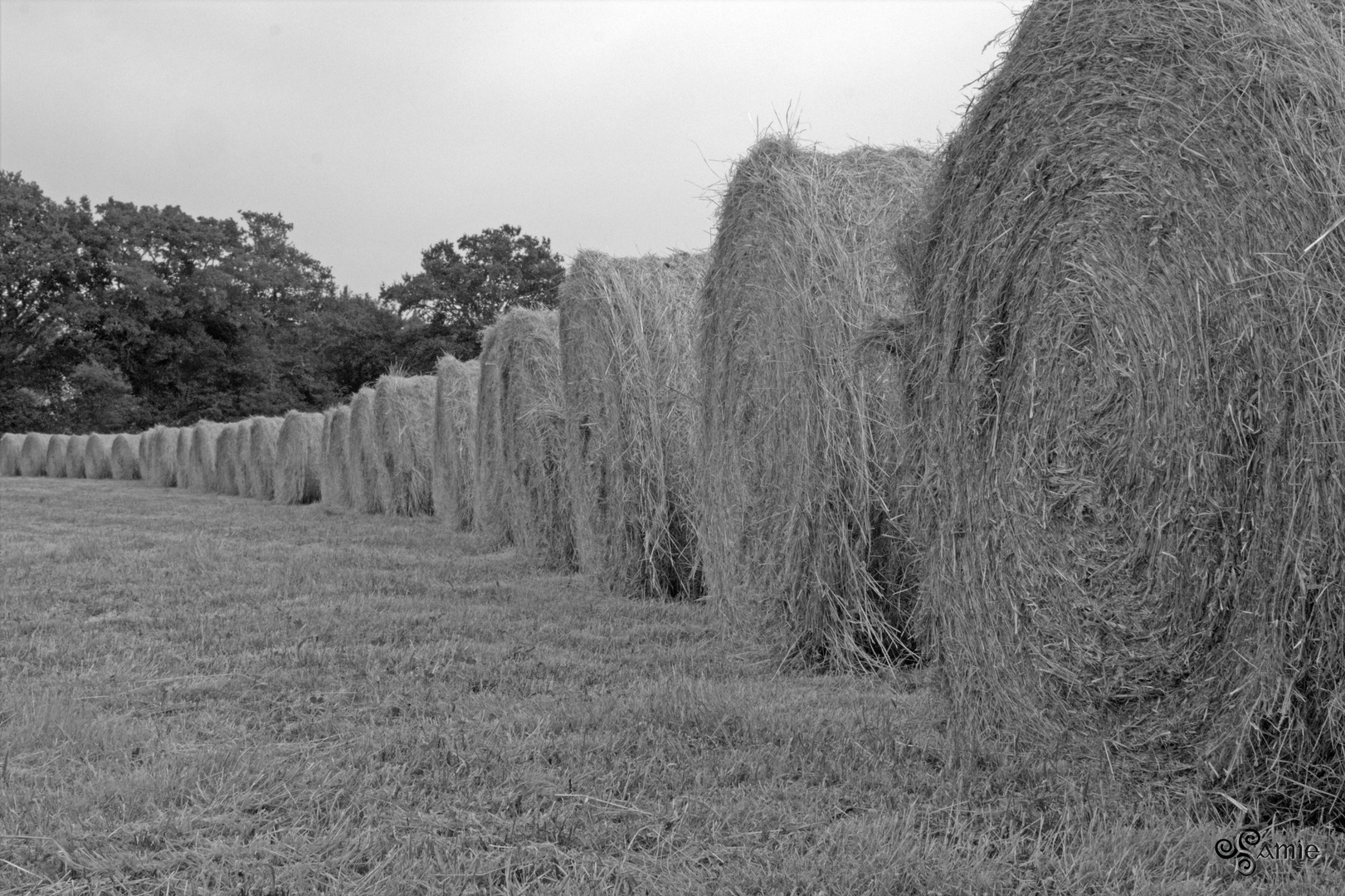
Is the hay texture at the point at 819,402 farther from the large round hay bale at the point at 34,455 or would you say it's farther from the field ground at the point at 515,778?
the large round hay bale at the point at 34,455

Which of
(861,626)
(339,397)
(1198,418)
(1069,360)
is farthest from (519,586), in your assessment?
(339,397)

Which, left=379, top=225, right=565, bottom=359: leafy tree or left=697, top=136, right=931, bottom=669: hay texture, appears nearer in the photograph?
left=697, top=136, right=931, bottom=669: hay texture

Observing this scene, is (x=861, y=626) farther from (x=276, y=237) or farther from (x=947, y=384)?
(x=276, y=237)

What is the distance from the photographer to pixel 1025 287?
12.5 ft

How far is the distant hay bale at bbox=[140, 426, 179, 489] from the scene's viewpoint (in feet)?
93.2

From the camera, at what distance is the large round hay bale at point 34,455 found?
36125 mm

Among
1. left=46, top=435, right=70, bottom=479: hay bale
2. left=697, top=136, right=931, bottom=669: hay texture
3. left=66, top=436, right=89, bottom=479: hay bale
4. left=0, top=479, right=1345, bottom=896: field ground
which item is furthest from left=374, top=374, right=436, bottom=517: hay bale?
left=46, top=435, right=70, bottom=479: hay bale

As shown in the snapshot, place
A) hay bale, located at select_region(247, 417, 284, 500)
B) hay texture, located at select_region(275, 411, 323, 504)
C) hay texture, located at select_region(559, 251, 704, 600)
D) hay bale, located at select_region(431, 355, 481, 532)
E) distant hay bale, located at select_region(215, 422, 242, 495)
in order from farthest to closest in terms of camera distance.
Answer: distant hay bale, located at select_region(215, 422, 242, 495) → hay bale, located at select_region(247, 417, 284, 500) → hay texture, located at select_region(275, 411, 323, 504) → hay bale, located at select_region(431, 355, 481, 532) → hay texture, located at select_region(559, 251, 704, 600)

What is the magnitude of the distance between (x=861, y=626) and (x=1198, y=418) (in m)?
2.59

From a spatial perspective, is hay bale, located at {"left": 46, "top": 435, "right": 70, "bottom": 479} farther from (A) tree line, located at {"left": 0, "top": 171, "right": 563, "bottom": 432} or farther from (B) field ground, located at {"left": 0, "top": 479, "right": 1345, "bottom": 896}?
(B) field ground, located at {"left": 0, "top": 479, "right": 1345, "bottom": 896}

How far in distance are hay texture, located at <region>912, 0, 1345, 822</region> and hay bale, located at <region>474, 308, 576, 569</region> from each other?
6376mm

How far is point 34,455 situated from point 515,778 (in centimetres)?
3863

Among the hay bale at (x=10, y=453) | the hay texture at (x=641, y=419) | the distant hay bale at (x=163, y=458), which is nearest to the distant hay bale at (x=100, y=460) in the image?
the distant hay bale at (x=163, y=458)

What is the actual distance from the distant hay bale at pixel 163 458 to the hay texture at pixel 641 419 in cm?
2270
